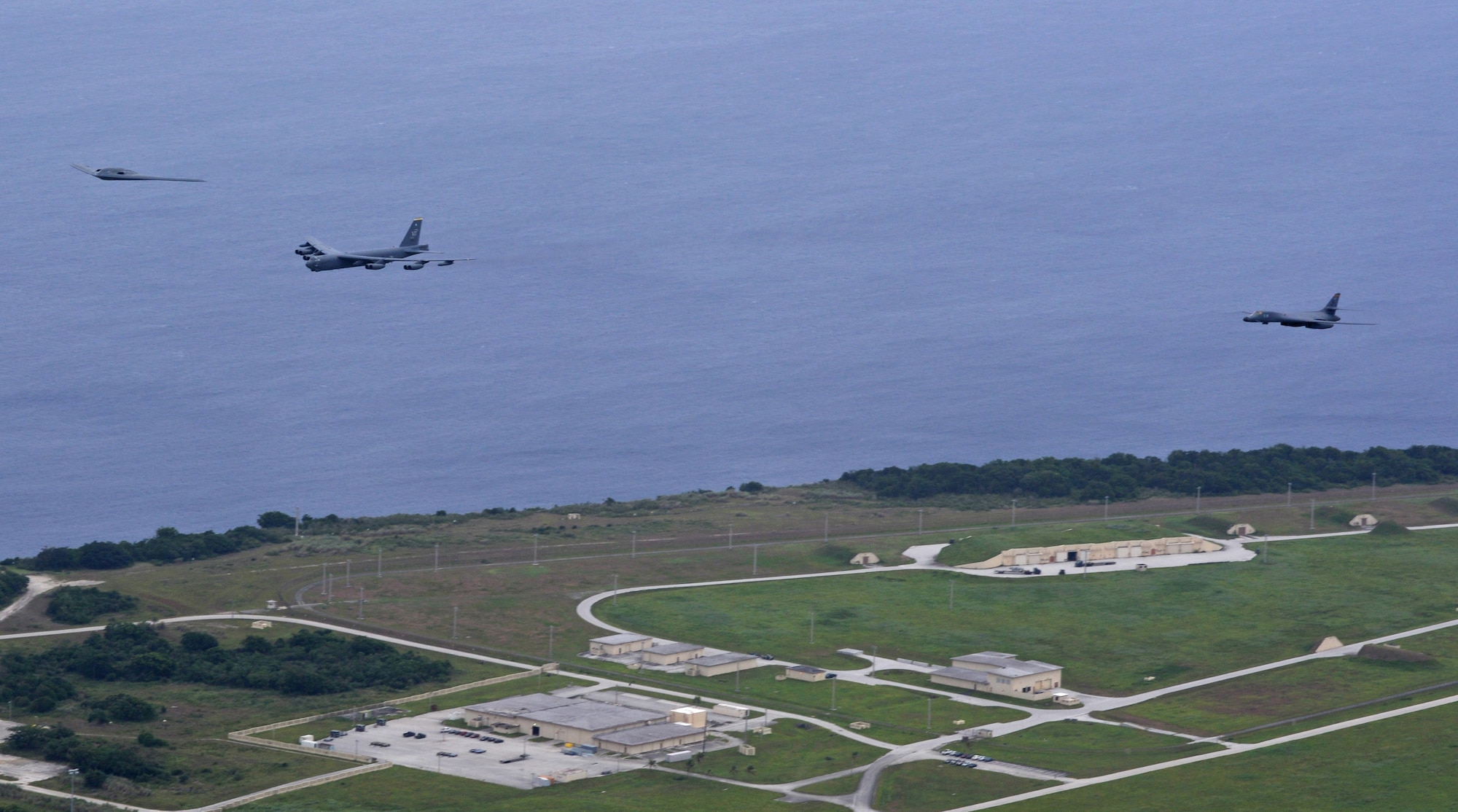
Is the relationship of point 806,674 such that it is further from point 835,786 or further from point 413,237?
point 413,237

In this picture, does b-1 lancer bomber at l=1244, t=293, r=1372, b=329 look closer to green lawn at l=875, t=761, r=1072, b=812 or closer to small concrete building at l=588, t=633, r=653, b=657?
green lawn at l=875, t=761, r=1072, b=812

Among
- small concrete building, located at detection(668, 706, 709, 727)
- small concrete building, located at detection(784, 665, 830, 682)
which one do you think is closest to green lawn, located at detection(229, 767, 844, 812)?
small concrete building, located at detection(668, 706, 709, 727)

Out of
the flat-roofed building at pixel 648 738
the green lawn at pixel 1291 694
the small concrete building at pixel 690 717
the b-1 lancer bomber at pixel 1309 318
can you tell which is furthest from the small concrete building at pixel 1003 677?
the b-1 lancer bomber at pixel 1309 318

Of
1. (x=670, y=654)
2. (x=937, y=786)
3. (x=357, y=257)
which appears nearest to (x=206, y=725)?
(x=357, y=257)

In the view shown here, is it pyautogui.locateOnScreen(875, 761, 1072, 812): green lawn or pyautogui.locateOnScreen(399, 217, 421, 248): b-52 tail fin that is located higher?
pyautogui.locateOnScreen(399, 217, 421, 248): b-52 tail fin

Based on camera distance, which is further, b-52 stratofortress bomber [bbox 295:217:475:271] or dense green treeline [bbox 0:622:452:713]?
dense green treeline [bbox 0:622:452:713]

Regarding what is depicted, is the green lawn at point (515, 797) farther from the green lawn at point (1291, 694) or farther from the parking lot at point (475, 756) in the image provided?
the green lawn at point (1291, 694)
